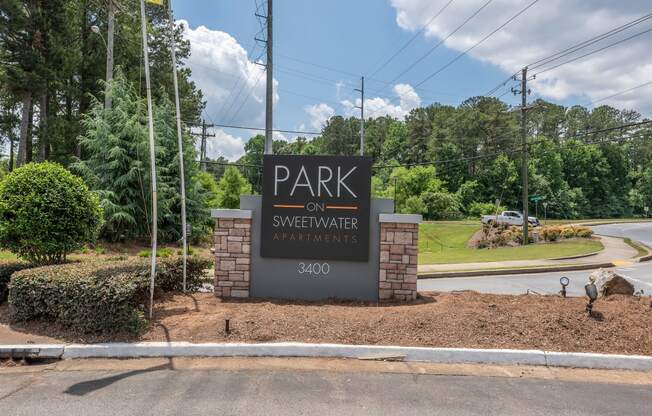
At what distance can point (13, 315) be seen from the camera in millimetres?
6172

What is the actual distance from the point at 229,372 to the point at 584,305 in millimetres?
5407

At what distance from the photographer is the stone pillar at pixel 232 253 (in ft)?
24.4

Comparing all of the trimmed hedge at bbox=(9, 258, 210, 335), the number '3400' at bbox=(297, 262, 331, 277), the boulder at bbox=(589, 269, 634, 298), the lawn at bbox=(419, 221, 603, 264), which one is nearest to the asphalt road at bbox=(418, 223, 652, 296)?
the boulder at bbox=(589, 269, 634, 298)

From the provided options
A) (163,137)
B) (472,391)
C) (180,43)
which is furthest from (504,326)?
(180,43)

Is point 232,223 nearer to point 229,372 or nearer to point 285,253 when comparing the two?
point 285,253

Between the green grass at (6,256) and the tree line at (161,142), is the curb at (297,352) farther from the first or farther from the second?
the green grass at (6,256)

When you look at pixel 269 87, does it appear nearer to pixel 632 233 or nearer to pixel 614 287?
pixel 614 287

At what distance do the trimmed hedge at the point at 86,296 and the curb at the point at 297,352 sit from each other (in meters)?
0.35

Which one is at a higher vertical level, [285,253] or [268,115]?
[268,115]

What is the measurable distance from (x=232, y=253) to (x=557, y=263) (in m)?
14.7

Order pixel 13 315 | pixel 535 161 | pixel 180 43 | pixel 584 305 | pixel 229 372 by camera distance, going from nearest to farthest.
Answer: pixel 229 372, pixel 13 315, pixel 584 305, pixel 180 43, pixel 535 161

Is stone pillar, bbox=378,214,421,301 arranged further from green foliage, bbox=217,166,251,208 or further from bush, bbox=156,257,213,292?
green foliage, bbox=217,166,251,208

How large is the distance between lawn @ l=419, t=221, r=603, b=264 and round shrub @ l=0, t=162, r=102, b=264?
13586 millimetres

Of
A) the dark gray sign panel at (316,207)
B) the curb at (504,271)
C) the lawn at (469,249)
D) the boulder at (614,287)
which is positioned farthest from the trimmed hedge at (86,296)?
the lawn at (469,249)
